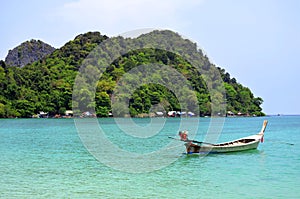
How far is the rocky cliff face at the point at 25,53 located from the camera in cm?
14700

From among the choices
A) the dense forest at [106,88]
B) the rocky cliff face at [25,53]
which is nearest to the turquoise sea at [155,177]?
the dense forest at [106,88]

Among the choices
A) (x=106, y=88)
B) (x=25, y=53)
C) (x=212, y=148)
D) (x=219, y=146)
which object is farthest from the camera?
Result: (x=25, y=53)

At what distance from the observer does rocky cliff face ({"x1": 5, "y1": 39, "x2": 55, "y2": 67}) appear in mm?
147000

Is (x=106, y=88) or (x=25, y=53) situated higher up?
(x=25, y=53)

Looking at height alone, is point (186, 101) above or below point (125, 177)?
above

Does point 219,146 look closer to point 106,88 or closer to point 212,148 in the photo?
A: point 212,148

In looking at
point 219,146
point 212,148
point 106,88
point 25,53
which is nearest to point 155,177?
point 212,148

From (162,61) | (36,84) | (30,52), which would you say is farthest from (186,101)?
(30,52)

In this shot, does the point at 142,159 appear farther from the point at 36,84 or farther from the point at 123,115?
the point at 36,84

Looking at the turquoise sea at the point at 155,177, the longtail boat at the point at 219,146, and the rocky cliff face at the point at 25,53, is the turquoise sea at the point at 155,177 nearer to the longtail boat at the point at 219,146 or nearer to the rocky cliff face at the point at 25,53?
the longtail boat at the point at 219,146

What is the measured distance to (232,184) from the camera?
14641mm

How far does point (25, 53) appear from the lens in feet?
488

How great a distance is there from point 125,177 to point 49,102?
6959 cm

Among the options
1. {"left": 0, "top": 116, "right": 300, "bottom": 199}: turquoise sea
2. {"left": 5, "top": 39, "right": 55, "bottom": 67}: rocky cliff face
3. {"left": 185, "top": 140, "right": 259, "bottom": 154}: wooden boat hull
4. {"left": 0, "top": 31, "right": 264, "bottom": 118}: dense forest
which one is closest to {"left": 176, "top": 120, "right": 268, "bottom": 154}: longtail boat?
{"left": 185, "top": 140, "right": 259, "bottom": 154}: wooden boat hull
